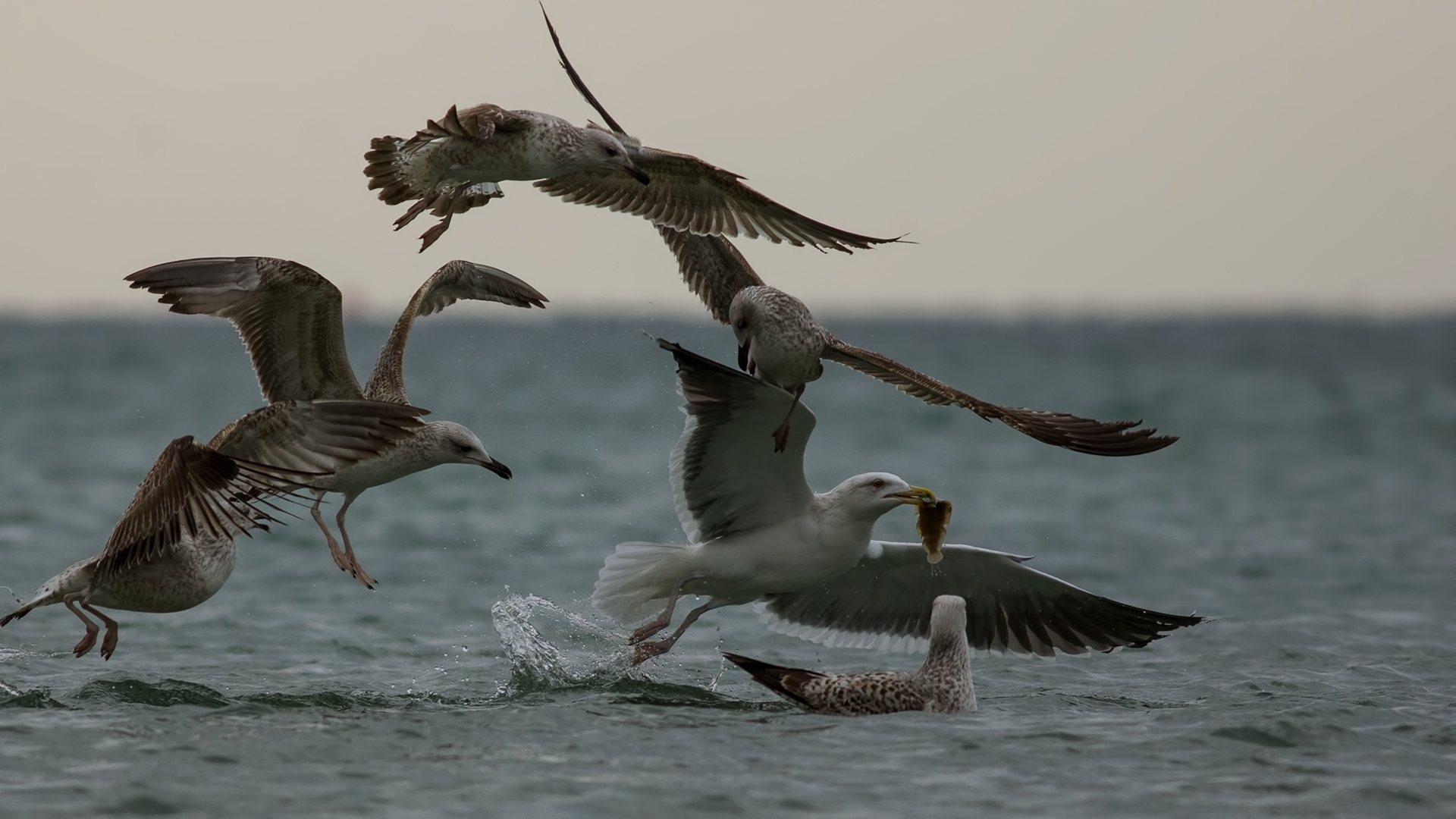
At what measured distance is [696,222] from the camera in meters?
8.66

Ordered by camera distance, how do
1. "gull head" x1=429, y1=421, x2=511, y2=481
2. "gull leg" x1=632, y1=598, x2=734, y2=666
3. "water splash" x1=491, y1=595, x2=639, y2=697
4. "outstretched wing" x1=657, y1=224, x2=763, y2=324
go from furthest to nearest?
"outstretched wing" x1=657, y1=224, x2=763, y2=324
"water splash" x1=491, y1=595, x2=639, y2=697
"gull head" x1=429, y1=421, x2=511, y2=481
"gull leg" x1=632, y1=598, x2=734, y2=666

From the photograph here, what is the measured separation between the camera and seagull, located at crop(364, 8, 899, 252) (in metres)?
7.47

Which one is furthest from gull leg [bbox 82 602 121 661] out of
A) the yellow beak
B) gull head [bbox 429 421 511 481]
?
the yellow beak

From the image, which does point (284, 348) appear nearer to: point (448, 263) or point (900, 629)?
point (448, 263)

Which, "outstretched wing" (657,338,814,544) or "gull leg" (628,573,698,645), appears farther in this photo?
"gull leg" (628,573,698,645)

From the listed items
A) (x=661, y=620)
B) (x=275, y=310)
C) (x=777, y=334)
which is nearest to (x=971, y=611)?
(x=661, y=620)

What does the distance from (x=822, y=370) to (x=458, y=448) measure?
1689 mm

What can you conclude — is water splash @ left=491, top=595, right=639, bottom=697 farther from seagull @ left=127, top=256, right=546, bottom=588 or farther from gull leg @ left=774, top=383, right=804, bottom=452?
gull leg @ left=774, top=383, right=804, bottom=452

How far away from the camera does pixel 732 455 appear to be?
7633 millimetres

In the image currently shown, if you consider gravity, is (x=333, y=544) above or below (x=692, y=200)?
below

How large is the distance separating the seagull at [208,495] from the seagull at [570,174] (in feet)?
2.87

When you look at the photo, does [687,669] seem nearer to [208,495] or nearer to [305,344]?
[305,344]

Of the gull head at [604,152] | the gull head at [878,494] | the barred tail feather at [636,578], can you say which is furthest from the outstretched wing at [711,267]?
the gull head at [878,494]

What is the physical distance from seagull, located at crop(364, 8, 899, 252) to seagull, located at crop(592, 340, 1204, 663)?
1.04 m
